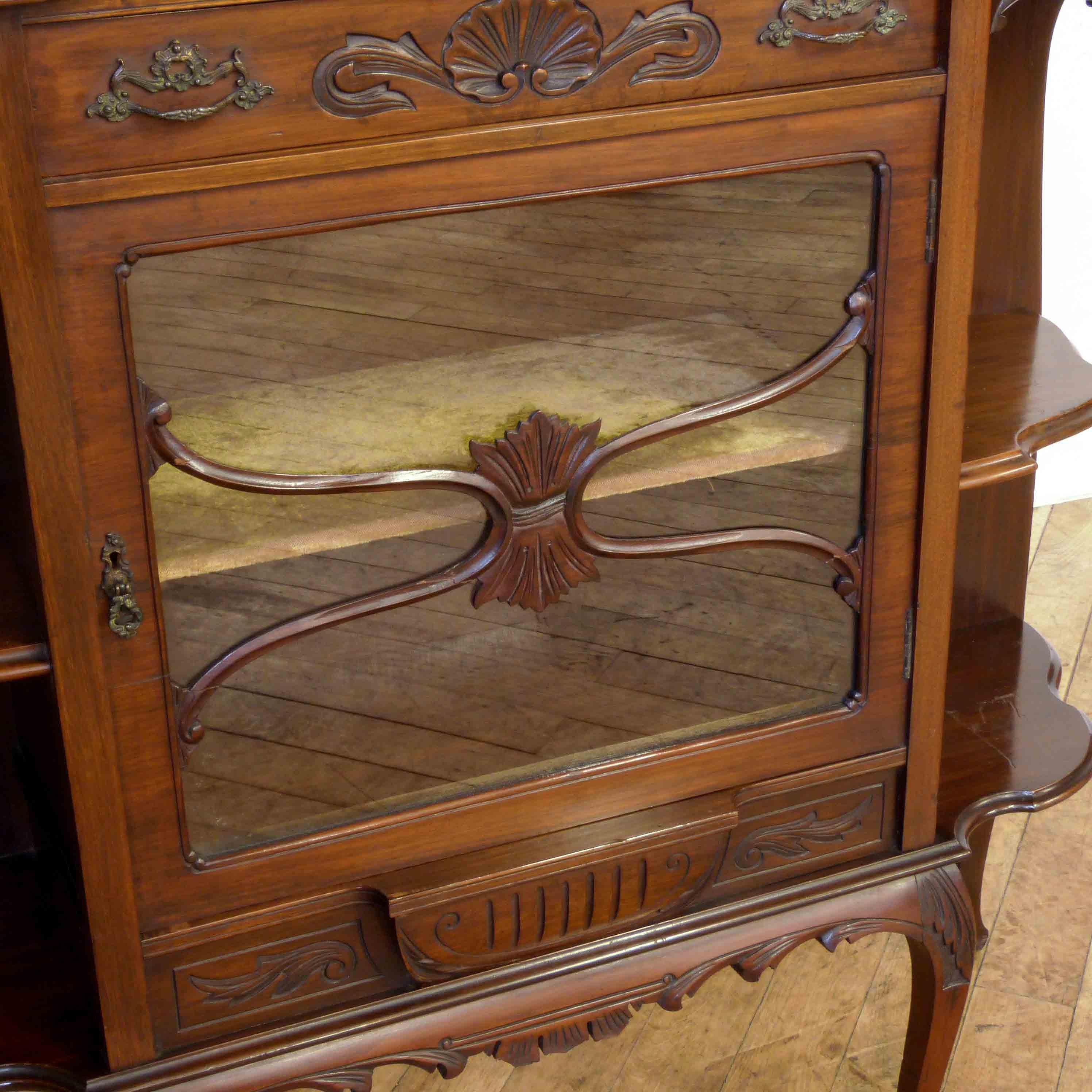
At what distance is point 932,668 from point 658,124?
0.46 metres

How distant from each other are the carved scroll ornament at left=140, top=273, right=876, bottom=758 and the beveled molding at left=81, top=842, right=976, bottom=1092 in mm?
253

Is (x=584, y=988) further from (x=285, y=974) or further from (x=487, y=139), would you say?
(x=487, y=139)

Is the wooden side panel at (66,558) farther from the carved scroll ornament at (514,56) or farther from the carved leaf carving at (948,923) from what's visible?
the carved leaf carving at (948,923)

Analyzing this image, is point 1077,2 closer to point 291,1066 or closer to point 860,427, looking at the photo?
point 860,427

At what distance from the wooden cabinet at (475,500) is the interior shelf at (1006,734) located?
5 cm

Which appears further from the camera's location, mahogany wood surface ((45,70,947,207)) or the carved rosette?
the carved rosette

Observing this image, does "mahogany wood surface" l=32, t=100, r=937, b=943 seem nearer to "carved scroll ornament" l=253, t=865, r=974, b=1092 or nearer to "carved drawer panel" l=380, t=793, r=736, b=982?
"carved drawer panel" l=380, t=793, r=736, b=982

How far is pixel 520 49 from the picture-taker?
2.70ft

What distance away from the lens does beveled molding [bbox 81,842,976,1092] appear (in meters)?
1.04

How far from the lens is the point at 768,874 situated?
1158 mm

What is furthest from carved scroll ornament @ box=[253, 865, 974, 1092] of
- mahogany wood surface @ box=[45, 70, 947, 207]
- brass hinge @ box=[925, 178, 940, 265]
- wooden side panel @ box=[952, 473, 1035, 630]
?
mahogany wood surface @ box=[45, 70, 947, 207]

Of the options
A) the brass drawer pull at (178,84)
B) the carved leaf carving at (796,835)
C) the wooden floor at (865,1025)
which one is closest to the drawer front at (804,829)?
the carved leaf carving at (796,835)

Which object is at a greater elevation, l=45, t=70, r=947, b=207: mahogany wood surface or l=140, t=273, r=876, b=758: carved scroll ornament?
l=45, t=70, r=947, b=207: mahogany wood surface

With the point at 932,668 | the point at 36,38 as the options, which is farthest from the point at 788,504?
the point at 36,38
